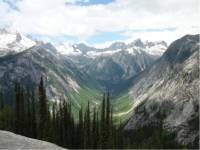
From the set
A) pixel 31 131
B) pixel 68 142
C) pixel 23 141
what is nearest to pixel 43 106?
pixel 31 131

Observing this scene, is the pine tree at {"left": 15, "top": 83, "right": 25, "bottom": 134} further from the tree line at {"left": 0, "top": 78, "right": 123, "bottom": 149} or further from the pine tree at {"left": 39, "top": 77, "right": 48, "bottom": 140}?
the pine tree at {"left": 39, "top": 77, "right": 48, "bottom": 140}

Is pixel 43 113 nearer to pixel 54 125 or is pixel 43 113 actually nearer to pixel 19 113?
pixel 19 113

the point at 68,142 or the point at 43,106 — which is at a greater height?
the point at 43,106

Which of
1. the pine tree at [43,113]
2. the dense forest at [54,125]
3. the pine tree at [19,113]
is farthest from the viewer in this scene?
the pine tree at [19,113]

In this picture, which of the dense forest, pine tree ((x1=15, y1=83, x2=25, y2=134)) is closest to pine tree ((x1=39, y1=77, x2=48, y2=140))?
the dense forest

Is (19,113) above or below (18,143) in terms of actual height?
below

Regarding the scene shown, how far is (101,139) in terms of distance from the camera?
4560 inches

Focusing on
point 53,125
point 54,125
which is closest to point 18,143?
point 53,125

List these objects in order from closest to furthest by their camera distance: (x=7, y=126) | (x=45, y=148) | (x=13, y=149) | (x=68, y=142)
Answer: (x=13, y=149) → (x=45, y=148) → (x=7, y=126) → (x=68, y=142)

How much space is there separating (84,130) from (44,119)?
29.5 meters

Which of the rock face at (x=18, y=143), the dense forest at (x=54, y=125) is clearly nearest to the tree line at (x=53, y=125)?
the dense forest at (x=54, y=125)

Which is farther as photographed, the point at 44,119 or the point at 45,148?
the point at 44,119

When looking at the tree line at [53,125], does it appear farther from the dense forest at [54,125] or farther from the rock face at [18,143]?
the rock face at [18,143]

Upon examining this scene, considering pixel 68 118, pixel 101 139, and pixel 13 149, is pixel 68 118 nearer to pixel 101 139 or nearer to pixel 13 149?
pixel 101 139
